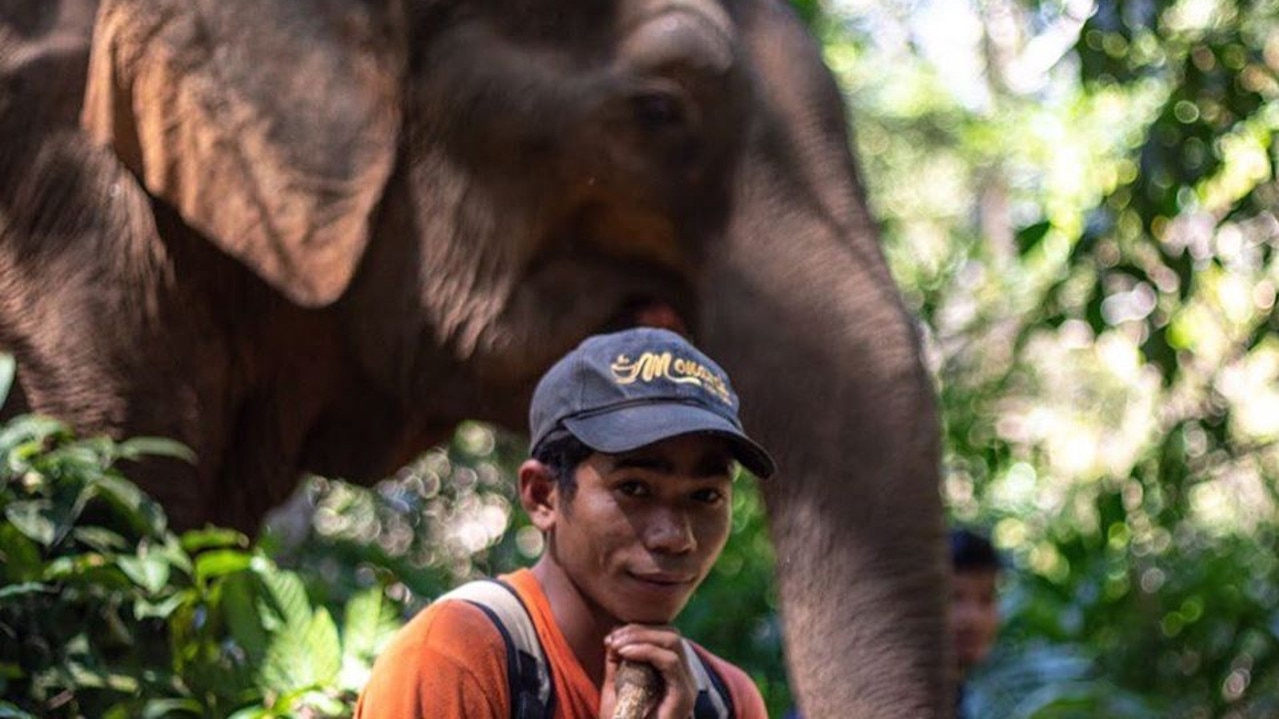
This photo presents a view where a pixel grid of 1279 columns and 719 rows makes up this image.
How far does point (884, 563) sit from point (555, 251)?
1.04 m

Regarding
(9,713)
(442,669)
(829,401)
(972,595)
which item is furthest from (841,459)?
(442,669)

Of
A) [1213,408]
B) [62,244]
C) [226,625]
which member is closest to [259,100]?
[62,244]

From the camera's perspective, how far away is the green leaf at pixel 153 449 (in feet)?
14.4

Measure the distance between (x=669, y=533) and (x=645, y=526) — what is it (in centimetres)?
3

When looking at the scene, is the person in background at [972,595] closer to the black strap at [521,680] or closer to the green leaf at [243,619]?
the green leaf at [243,619]

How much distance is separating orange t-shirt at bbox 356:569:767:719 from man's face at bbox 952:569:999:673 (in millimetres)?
2967

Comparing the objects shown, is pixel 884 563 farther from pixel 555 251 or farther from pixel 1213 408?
pixel 1213 408

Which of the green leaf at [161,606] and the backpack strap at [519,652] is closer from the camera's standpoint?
the backpack strap at [519,652]

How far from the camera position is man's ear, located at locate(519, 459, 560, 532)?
258 cm

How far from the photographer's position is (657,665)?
7.95 feet

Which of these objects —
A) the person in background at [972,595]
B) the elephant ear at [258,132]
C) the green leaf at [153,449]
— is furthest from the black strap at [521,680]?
the person in background at [972,595]

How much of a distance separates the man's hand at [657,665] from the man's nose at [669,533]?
0.09 m

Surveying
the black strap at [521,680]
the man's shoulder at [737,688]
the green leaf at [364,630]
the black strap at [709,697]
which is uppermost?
the black strap at [521,680]

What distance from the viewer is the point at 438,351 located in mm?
5004
